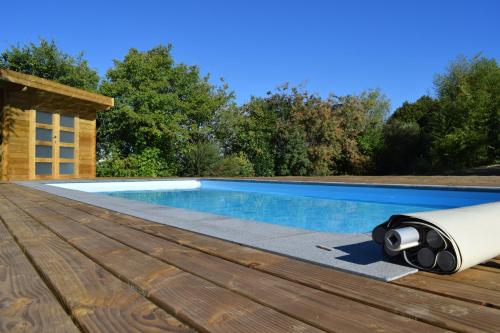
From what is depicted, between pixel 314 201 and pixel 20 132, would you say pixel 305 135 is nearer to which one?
pixel 314 201

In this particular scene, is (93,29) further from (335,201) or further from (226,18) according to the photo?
(335,201)

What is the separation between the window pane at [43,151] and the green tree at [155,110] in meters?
3.07

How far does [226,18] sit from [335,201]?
35.1ft

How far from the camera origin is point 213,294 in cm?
136

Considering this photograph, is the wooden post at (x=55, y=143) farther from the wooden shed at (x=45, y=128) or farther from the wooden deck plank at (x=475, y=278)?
the wooden deck plank at (x=475, y=278)

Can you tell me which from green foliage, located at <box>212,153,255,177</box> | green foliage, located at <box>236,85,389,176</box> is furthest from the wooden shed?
green foliage, located at <box>236,85,389,176</box>

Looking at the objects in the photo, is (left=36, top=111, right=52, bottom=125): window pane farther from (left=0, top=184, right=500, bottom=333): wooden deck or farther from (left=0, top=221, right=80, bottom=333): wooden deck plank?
(left=0, top=221, right=80, bottom=333): wooden deck plank

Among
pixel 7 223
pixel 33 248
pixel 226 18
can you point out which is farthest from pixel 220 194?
pixel 226 18

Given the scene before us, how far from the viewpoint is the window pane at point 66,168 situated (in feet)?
34.8

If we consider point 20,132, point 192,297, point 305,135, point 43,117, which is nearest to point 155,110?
point 43,117

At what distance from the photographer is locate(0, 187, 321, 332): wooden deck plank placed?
1091 mm

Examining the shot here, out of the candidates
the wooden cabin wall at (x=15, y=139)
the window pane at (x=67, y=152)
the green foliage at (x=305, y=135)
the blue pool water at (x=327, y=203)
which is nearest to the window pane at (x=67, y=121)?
the window pane at (x=67, y=152)

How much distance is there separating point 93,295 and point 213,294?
0.43 metres

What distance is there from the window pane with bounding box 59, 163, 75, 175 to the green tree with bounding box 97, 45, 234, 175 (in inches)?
96.9
